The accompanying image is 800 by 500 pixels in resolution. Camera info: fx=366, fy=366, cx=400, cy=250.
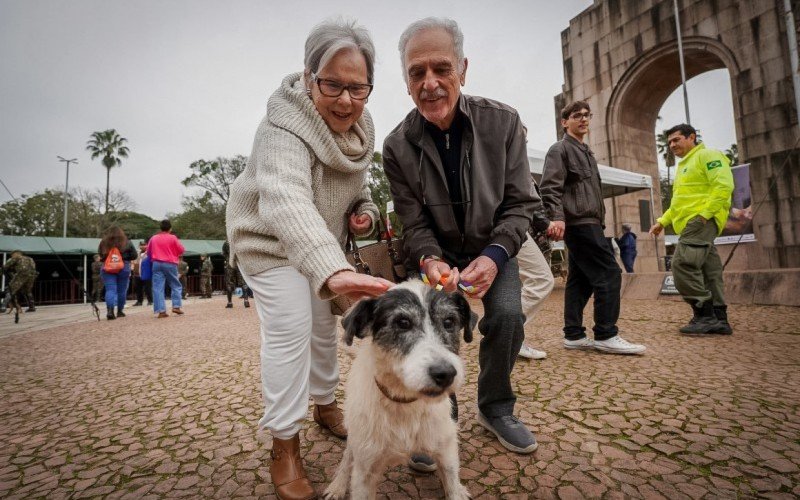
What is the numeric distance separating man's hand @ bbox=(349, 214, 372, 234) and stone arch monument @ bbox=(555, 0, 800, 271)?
11720 millimetres

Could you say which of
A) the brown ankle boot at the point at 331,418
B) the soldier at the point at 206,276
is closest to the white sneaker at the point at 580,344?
the brown ankle boot at the point at 331,418

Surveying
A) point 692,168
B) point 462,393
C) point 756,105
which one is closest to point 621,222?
point 756,105

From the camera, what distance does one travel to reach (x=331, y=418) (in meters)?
2.84

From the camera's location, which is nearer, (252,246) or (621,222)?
(252,246)

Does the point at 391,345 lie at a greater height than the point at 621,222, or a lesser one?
lesser

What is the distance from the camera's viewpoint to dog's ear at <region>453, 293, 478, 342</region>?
7.25 feet

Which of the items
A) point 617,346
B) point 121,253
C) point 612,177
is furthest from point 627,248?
point 121,253

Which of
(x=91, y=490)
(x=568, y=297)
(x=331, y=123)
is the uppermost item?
(x=331, y=123)

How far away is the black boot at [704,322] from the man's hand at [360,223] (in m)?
5.49

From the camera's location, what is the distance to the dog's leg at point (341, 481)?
6.93 feet

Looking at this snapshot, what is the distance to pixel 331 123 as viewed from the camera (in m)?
2.33

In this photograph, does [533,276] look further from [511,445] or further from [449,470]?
[449,470]

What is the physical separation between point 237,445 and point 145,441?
2.59ft

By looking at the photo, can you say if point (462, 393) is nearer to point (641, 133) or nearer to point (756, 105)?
point (756, 105)
